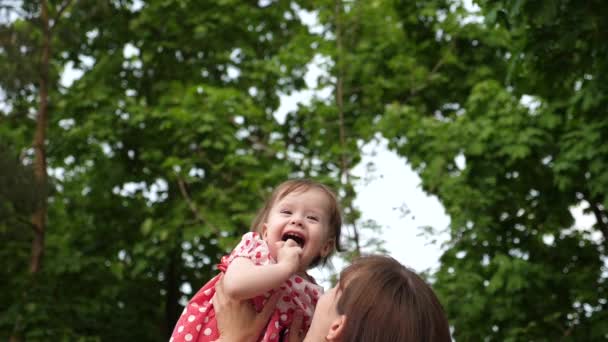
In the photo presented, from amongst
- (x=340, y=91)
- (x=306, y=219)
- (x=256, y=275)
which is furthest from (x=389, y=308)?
(x=340, y=91)

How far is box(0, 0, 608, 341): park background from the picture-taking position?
9477 mm

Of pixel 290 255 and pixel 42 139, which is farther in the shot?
pixel 42 139

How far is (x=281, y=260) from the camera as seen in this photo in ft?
8.54

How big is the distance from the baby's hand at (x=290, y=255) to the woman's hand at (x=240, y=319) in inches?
5.7

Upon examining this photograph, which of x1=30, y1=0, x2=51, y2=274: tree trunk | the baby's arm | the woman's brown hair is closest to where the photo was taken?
the woman's brown hair

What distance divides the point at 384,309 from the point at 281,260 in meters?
0.47

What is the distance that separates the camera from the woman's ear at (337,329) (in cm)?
224

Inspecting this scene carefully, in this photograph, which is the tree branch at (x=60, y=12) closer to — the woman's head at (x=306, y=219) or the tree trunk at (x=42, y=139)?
the tree trunk at (x=42, y=139)

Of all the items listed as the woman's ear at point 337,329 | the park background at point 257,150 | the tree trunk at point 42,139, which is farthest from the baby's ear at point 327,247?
the tree trunk at point 42,139

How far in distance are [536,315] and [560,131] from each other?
6.59 feet

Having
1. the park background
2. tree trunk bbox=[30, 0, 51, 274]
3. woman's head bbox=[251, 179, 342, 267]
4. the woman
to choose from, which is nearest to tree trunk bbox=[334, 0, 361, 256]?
the park background

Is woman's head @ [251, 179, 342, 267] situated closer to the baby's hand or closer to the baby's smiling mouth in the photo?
the baby's smiling mouth

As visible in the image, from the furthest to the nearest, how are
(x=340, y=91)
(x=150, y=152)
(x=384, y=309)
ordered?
(x=150, y=152) < (x=340, y=91) < (x=384, y=309)

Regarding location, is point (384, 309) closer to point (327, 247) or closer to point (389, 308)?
point (389, 308)
